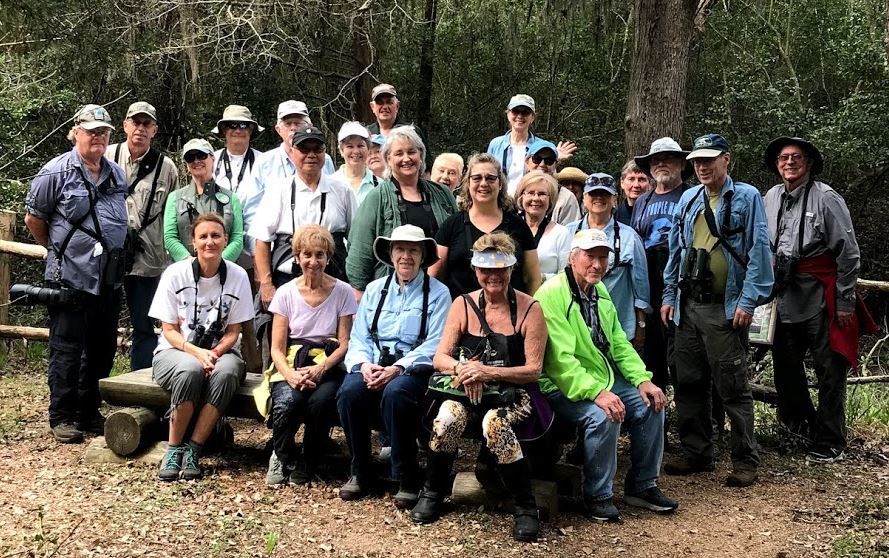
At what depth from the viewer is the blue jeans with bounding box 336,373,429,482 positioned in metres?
4.39

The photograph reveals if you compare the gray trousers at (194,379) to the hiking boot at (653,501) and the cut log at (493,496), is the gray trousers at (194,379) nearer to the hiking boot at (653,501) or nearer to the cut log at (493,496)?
the cut log at (493,496)

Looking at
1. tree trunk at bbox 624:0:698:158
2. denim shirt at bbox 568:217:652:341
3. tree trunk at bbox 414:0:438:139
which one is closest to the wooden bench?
denim shirt at bbox 568:217:652:341

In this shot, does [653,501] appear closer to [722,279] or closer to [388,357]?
[722,279]

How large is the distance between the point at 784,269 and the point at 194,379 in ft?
12.4

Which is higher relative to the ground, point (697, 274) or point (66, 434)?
point (697, 274)

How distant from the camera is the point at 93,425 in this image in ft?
18.7

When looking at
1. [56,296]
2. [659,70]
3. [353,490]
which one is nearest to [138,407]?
[56,296]

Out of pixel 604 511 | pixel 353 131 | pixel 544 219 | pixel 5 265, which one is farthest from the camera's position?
pixel 5 265

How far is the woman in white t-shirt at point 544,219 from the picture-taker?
16.7 feet

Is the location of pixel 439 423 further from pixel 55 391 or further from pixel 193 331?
pixel 55 391

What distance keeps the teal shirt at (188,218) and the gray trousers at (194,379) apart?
85 centimetres

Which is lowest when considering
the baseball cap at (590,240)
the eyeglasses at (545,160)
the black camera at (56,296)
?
the black camera at (56,296)

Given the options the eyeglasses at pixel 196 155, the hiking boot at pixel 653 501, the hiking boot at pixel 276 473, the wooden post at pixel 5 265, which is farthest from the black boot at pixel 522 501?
the wooden post at pixel 5 265

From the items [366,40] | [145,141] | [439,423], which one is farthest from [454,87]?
[439,423]
